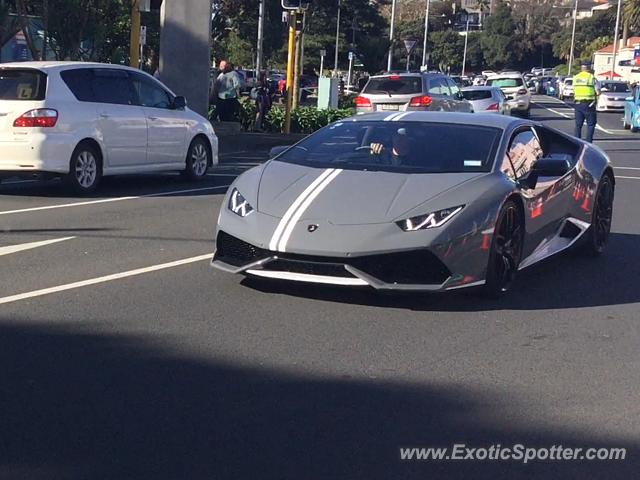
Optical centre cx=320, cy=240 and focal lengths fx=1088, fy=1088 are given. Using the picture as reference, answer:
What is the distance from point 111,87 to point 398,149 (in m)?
6.22

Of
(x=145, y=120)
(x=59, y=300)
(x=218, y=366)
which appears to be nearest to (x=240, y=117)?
(x=145, y=120)

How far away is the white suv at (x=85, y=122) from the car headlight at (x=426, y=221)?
6.53m

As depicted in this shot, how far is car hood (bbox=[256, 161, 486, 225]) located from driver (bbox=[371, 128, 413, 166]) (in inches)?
12.5

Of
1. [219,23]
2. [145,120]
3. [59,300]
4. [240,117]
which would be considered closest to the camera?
[59,300]

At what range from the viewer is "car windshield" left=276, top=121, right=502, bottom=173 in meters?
8.06

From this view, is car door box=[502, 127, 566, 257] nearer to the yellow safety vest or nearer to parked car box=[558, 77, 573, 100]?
the yellow safety vest

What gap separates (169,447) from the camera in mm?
4730

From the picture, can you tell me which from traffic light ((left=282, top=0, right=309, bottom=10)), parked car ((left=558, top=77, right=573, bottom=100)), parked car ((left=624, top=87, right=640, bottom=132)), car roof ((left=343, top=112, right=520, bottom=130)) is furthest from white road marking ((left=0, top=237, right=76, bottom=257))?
parked car ((left=558, top=77, right=573, bottom=100))

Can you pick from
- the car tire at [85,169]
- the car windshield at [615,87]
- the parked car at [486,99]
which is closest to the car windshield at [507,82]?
the car windshield at [615,87]

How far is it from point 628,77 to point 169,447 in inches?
3539

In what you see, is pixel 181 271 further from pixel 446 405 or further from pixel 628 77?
pixel 628 77

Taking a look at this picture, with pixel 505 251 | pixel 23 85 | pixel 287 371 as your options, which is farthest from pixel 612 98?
pixel 287 371

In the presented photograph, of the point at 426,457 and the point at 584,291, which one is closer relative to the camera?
the point at 426,457

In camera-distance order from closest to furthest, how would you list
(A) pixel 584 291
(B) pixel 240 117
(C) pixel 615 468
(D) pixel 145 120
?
(C) pixel 615 468
(A) pixel 584 291
(D) pixel 145 120
(B) pixel 240 117
